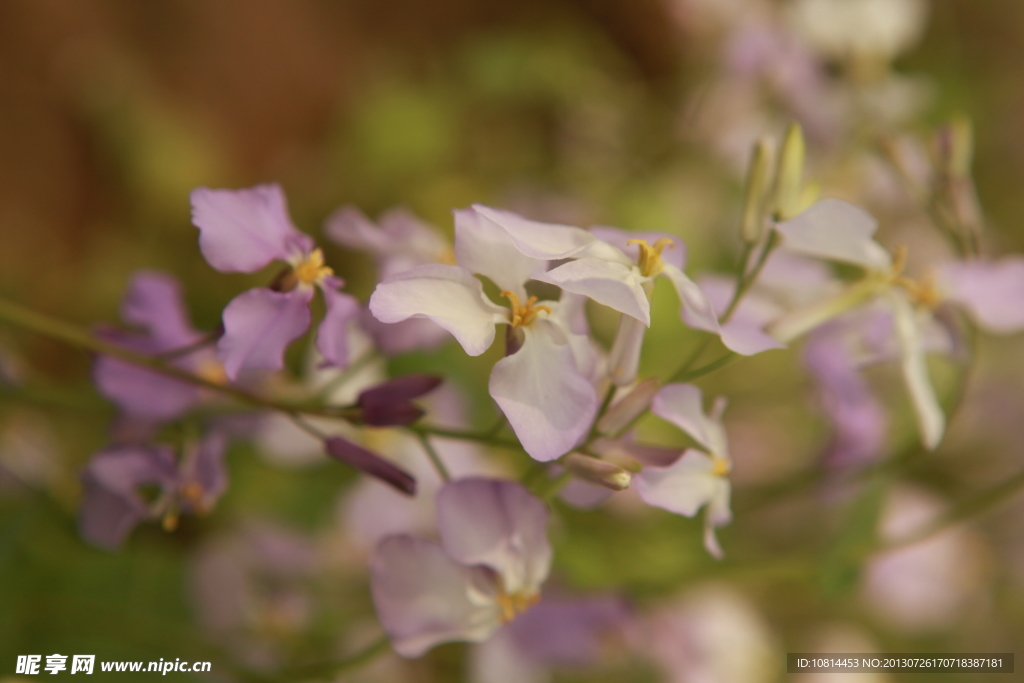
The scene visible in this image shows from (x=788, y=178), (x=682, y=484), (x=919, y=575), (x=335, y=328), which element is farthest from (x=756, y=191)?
(x=919, y=575)

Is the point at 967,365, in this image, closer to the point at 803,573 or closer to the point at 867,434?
the point at 867,434

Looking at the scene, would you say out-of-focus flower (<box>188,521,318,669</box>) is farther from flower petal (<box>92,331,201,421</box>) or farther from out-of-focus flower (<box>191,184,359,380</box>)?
out-of-focus flower (<box>191,184,359,380</box>)

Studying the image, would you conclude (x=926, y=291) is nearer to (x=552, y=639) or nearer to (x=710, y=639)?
(x=552, y=639)

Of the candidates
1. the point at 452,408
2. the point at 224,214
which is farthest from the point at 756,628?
the point at 224,214

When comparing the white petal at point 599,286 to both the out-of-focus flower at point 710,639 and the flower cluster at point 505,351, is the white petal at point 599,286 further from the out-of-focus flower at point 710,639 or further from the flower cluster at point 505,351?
the out-of-focus flower at point 710,639

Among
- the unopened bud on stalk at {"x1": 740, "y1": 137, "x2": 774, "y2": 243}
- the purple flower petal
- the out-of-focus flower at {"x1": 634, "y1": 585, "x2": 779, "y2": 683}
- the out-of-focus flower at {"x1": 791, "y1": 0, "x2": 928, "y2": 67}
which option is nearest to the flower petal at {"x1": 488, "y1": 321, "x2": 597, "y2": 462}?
the unopened bud on stalk at {"x1": 740, "y1": 137, "x2": 774, "y2": 243}

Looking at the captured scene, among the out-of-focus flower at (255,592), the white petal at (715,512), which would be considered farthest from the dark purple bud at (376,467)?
the out-of-focus flower at (255,592)
